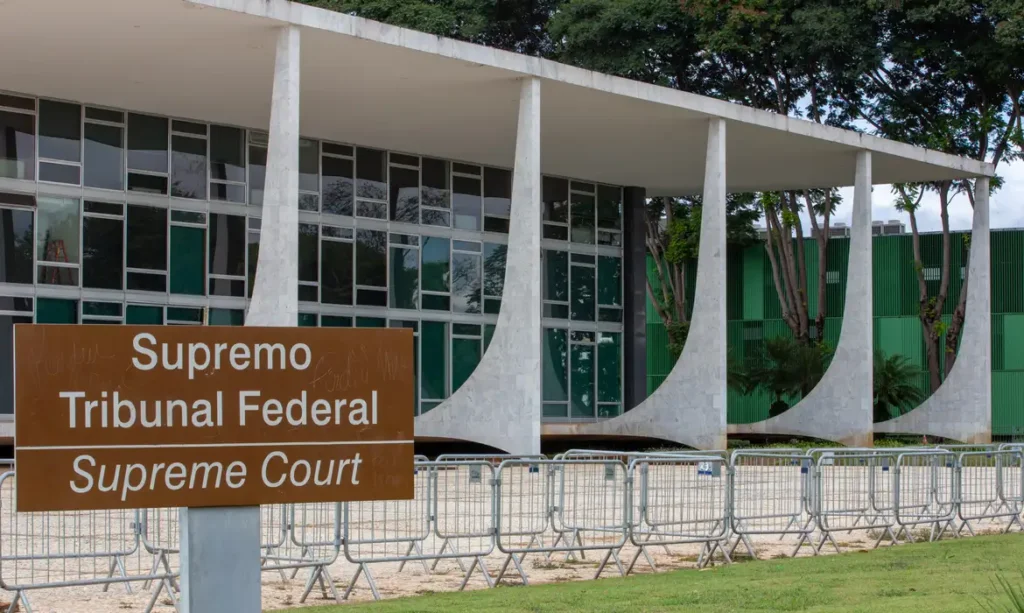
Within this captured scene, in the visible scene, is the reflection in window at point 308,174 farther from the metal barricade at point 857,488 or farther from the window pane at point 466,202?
the metal barricade at point 857,488

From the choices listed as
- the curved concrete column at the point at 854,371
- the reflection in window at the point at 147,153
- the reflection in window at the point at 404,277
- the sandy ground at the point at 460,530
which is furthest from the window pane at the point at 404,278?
the sandy ground at the point at 460,530

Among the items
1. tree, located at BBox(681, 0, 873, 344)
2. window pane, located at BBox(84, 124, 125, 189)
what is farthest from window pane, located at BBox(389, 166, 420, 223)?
tree, located at BBox(681, 0, 873, 344)

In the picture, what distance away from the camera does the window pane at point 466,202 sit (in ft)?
116

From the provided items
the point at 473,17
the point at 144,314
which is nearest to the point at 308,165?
the point at 144,314

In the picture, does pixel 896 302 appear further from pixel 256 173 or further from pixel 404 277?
pixel 256 173

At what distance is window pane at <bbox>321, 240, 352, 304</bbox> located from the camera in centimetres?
3253

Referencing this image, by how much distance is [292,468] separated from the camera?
5.44 meters

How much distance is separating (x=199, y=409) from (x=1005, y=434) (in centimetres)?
4599

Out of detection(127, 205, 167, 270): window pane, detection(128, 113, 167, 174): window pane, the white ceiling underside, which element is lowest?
detection(127, 205, 167, 270): window pane

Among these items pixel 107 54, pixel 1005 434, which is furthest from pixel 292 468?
pixel 1005 434

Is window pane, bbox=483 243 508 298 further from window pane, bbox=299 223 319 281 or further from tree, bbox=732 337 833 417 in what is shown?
tree, bbox=732 337 833 417

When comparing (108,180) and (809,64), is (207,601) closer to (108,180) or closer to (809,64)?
(108,180)

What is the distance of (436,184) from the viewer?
3509 centimetres

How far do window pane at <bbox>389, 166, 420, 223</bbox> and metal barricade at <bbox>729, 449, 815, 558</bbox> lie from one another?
20.1 metres
